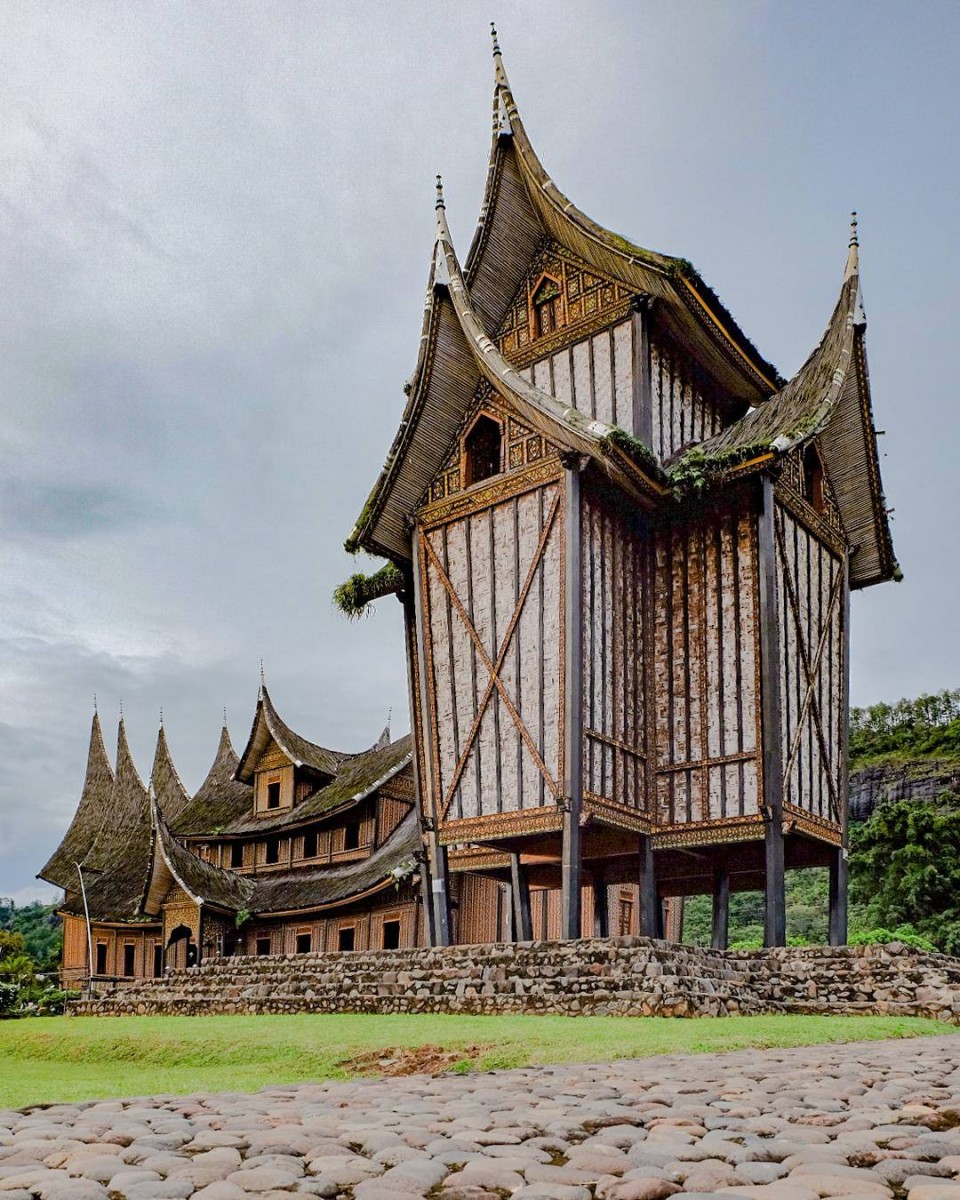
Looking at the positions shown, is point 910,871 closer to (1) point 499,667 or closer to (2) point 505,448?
(1) point 499,667

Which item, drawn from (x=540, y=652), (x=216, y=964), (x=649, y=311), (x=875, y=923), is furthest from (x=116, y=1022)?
(x=875, y=923)

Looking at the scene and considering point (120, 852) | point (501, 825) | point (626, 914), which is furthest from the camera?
point (120, 852)

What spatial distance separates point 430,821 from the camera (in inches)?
707

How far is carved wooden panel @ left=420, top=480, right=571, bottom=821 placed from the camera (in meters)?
16.5

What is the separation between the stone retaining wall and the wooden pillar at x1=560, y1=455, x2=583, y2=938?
1.52m

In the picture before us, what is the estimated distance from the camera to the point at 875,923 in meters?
38.4

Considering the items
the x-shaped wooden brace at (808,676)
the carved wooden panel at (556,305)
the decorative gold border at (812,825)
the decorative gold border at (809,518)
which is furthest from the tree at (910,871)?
the carved wooden panel at (556,305)

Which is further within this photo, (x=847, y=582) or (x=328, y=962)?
(x=847, y=582)

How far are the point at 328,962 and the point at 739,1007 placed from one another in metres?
6.30

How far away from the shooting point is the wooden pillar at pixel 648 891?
55.6 feet

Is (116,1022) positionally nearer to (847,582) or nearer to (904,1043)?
(904,1043)

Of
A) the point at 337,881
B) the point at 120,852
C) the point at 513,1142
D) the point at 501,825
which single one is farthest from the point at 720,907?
the point at 120,852

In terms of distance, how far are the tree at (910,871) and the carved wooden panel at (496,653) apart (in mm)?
25000

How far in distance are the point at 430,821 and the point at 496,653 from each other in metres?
2.94
